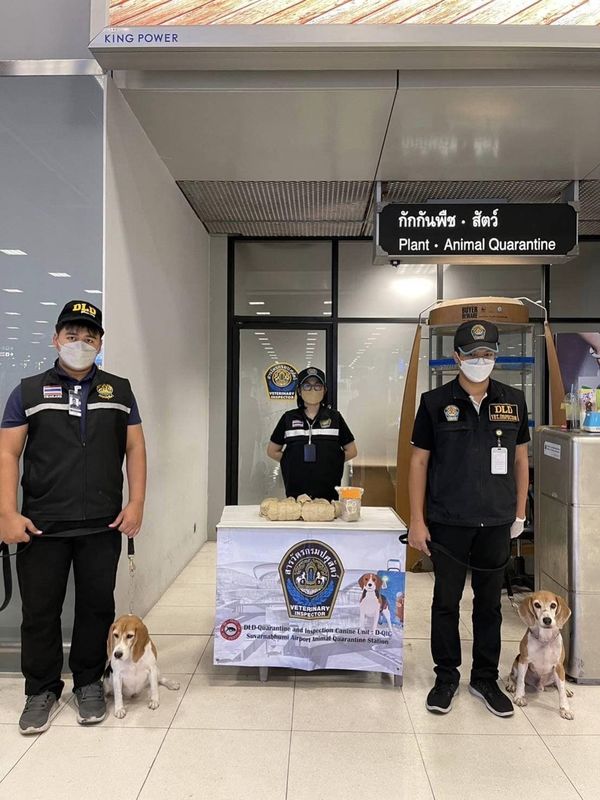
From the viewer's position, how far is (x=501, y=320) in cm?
471

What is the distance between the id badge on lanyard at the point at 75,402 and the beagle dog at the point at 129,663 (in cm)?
94

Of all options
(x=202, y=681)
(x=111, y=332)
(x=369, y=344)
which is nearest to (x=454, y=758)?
(x=202, y=681)

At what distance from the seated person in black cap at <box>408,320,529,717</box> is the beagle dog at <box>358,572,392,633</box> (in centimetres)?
23

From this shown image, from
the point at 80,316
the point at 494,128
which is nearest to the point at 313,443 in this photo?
the point at 80,316

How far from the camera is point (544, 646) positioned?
2730mm

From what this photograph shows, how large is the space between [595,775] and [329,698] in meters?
1.14

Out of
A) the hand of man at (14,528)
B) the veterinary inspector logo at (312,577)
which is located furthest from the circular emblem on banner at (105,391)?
the veterinary inspector logo at (312,577)

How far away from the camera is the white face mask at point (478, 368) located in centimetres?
271

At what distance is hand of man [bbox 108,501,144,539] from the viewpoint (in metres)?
2.65

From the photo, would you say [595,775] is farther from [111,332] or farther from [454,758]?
[111,332]

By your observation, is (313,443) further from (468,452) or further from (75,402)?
(75,402)

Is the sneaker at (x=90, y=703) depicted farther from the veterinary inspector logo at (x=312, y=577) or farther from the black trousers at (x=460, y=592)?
the black trousers at (x=460, y=592)

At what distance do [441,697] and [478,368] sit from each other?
1525 mm

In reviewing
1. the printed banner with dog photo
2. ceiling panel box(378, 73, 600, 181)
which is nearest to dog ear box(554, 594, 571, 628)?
the printed banner with dog photo
